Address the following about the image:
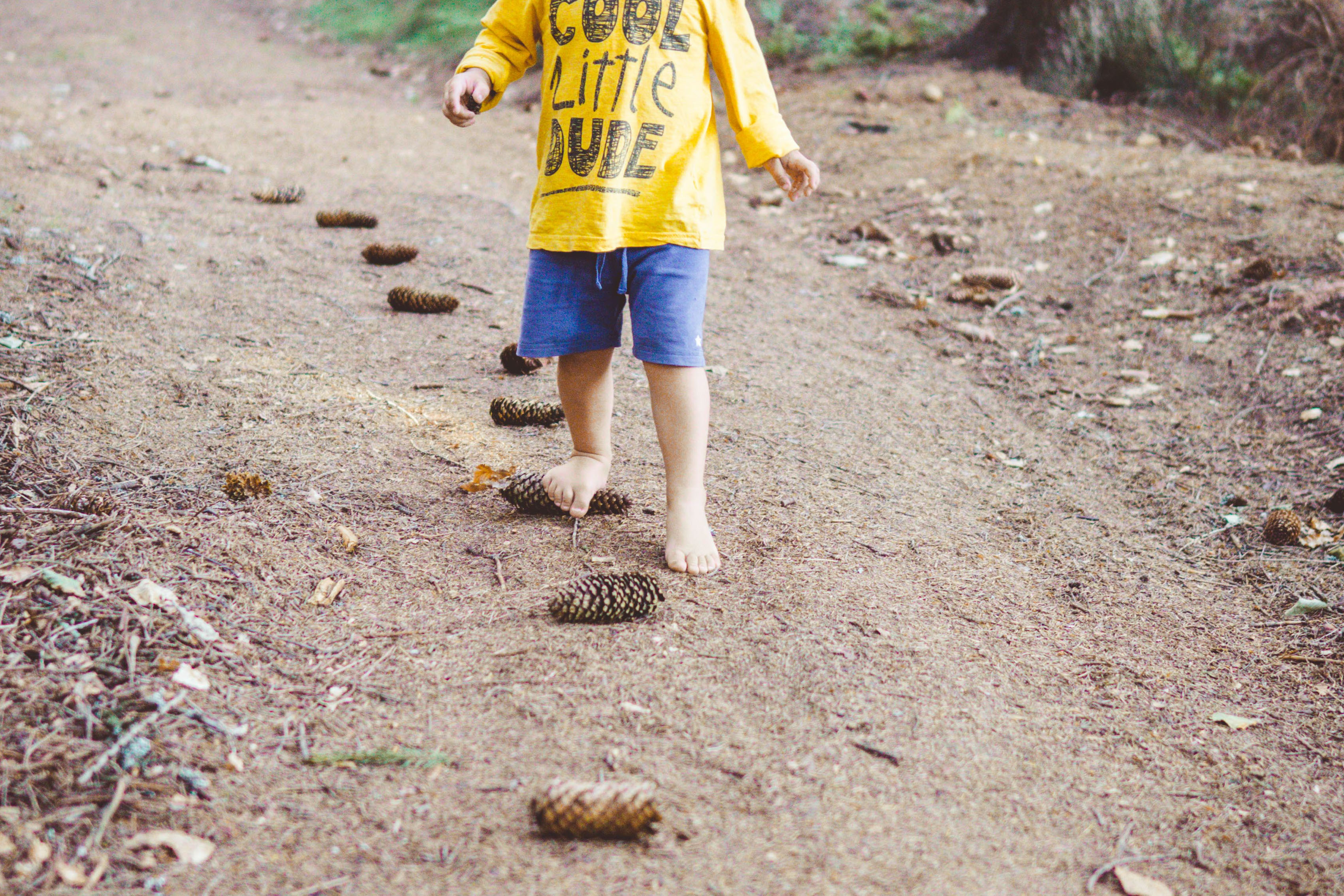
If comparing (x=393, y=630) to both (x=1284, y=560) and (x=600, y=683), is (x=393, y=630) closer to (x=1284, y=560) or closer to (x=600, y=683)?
(x=600, y=683)

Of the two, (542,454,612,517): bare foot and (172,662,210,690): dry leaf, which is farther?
(542,454,612,517): bare foot

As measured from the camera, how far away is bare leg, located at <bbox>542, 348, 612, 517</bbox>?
2.26m

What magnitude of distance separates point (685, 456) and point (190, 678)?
3.51 feet

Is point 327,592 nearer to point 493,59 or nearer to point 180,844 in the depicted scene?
point 180,844

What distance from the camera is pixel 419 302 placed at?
3549 millimetres

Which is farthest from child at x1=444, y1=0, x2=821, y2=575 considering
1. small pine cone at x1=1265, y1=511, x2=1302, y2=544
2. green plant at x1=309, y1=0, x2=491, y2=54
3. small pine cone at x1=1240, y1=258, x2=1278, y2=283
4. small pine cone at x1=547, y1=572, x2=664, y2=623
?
green plant at x1=309, y1=0, x2=491, y2=54

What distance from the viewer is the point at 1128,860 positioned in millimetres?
1419

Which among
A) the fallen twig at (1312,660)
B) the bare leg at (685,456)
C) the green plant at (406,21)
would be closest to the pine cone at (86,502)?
the bare leg at (685,456)

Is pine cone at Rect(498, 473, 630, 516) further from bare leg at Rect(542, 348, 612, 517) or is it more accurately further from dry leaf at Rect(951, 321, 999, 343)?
dry leaf at Rect(951, 321, 999, 343)

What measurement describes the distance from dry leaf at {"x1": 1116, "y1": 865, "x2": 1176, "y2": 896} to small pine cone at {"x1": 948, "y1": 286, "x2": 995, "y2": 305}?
10.4 ft

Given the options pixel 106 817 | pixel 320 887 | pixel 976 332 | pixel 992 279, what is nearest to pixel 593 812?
pixel 320 887

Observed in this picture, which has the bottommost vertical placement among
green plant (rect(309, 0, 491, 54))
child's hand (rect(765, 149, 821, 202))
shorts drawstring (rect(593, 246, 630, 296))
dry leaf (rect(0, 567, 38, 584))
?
dry leaf (rect(0, 567, 38, 584))

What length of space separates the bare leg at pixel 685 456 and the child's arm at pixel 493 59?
0.73 metres

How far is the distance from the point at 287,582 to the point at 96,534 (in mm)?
381
